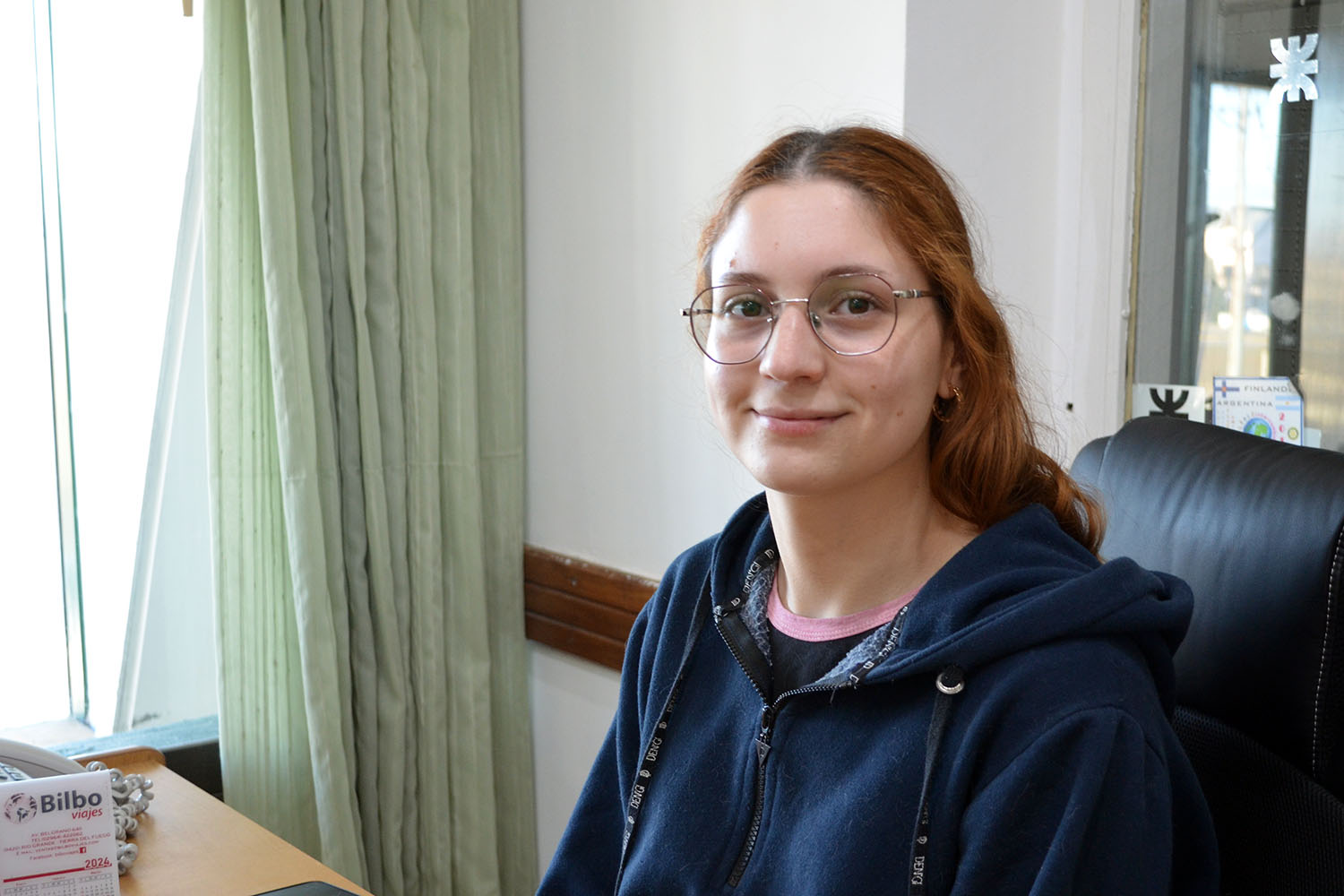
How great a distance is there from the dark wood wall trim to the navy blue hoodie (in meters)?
1.05

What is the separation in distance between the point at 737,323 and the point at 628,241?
1.17 m

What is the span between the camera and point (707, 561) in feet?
4.52

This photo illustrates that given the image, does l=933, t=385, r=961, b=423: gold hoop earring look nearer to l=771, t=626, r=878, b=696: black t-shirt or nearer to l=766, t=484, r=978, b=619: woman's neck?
l=766, t=484, r=978, b=619: woman's neck

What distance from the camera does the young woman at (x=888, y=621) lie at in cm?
93

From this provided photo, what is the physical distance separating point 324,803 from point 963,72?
5.31 ft

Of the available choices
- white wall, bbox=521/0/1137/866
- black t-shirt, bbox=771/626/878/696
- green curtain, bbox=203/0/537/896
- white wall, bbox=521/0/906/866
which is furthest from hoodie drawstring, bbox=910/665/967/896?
green curtain, bbox=203/0/537/896

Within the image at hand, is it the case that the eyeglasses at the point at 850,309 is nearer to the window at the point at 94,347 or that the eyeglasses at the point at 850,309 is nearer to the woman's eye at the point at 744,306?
the woman's eye at the point at 744,306

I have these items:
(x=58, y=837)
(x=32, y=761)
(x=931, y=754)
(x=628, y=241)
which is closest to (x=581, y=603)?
(x=628, y=241)

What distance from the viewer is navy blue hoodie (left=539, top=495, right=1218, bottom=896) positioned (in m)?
0.90

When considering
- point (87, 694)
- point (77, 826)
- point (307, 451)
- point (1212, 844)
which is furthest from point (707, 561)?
point (87, 694)

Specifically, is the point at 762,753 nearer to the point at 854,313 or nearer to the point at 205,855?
the point at 854,313

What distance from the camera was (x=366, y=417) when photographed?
229cm

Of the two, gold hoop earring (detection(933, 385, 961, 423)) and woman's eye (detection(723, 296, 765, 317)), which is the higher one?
woman's eye (detection(723, 296, 765, 317))

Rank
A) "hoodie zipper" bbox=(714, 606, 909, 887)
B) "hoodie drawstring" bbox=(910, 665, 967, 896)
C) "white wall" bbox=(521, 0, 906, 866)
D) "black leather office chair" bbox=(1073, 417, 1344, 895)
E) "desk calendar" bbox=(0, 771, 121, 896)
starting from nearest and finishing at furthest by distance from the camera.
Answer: "black leather office chair" bbox=(1073, 417, 1344, 895) < "hoodie drawstring" bbox=(910, 665, 967, 896) < "hoodie zipper" bbox=(714, 606, 909, 887) < "desk calendar" bbox=(0, 771, 121, 896) < "white wall" bbox=(521, 0, 906, 866)
